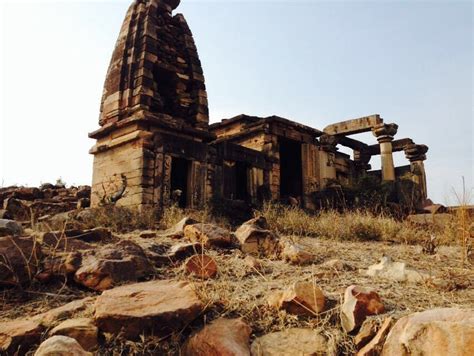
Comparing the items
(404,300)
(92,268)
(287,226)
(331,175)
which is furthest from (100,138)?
(331,175)

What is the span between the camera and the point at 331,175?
51.2 feet

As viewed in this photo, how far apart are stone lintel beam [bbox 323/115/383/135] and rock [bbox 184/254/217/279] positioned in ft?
45.8

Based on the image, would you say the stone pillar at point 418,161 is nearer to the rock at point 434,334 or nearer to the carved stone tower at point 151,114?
the carved stone tower at point 151,114

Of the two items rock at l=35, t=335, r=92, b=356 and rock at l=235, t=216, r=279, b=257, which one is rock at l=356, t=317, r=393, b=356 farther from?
rock at l=235, t=216, r=279, b=257

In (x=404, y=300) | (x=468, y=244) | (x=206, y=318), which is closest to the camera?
(x=206, y=318)

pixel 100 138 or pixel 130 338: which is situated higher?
pixel 100 138

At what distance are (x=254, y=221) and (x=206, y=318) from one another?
2574 mm

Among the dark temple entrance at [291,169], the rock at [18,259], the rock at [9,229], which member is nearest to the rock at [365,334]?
the rock at [18,259]

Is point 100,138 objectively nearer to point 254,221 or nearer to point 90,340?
point 254,221

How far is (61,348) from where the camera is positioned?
190cm

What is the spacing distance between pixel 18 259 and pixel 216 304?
65.6 inches

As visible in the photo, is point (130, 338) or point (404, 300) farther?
point (404, 300)

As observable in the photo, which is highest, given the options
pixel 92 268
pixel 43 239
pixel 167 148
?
pixel 167 148

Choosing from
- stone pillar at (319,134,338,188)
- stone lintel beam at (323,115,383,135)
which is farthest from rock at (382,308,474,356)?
stone lintel beam at (323,115,383,135)
